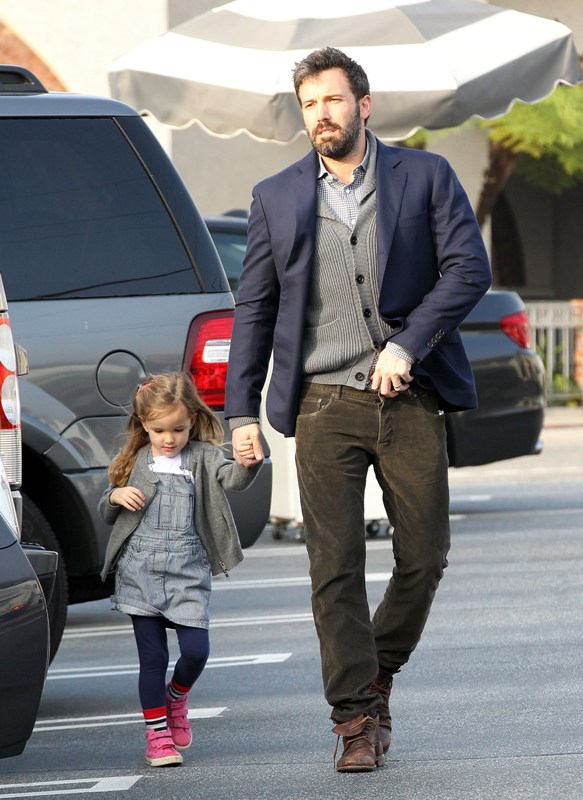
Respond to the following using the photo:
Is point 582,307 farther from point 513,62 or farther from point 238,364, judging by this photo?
point 238,364

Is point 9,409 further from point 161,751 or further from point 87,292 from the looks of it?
point 87,292

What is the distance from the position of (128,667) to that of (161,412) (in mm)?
2054

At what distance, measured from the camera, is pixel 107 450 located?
19.4ft

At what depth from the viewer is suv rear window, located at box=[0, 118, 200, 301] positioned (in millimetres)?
5879

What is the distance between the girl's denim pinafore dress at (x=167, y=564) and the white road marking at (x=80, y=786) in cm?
50

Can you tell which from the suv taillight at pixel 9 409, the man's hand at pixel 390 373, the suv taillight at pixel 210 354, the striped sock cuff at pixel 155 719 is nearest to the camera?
the suv taillight at pixel 9 409

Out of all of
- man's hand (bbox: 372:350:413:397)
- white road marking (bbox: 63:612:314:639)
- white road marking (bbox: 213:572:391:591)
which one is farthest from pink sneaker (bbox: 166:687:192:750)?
white road marking (bbox: 213:572:391:591)

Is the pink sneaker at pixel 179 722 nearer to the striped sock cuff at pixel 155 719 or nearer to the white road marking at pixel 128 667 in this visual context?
the striped sock cuff at pixel 155 719

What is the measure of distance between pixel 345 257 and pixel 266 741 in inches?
59.5

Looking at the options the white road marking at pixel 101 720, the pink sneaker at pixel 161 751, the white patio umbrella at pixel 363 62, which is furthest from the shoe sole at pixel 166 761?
the white patio umbrella at pixel 363 62

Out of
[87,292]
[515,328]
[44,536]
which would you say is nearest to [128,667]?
[44,536]

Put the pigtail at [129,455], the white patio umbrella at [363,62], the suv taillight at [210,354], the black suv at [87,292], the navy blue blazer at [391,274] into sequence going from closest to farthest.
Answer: the navy blue blazer at [391,274] → the pigtail at [129,455] → the black suv at [87,292] → the suv taillight at [210,354] → the white patio umbrella at [363,62]

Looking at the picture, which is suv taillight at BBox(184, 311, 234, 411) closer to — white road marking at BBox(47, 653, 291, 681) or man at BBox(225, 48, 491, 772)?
man at BBox(225, 48, 491, 772)

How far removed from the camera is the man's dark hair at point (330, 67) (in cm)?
482
